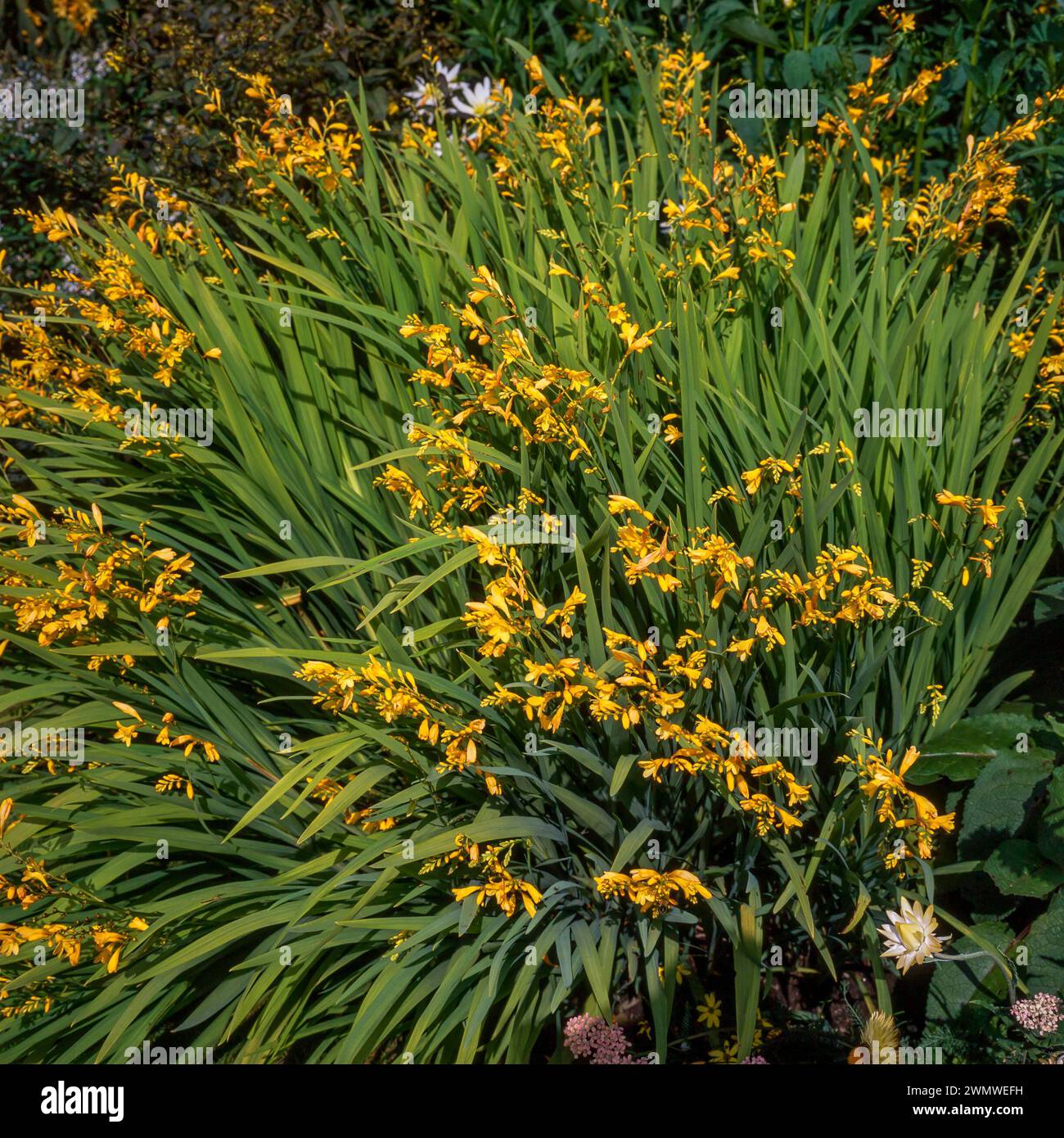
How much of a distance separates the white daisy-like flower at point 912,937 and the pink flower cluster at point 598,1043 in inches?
20.2

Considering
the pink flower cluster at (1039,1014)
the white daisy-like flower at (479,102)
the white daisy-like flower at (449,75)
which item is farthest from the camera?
the white daisy-like flower at (449,75)

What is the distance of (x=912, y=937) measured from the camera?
5.96 feet

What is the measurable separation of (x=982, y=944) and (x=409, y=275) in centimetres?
212

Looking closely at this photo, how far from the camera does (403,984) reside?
1.95 metres

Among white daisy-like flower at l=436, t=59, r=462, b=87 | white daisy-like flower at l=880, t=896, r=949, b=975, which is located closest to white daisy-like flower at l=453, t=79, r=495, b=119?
white daisy-like flower at l=436, t=59, r=462, b=87

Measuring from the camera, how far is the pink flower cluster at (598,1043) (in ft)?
6.43

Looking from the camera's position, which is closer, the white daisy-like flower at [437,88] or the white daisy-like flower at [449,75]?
the white daisy-like flower at [437,88]

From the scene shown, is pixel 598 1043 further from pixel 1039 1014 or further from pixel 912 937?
pixel 1039 1014

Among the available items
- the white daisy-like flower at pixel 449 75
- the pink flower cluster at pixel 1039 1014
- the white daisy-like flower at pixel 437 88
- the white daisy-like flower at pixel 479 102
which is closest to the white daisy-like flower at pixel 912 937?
the pink flower cluster at pixel 1039 1014

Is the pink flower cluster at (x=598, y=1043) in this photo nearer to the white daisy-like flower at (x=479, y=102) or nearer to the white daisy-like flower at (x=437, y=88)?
the white daisy-like flower at (x=479, y=102)

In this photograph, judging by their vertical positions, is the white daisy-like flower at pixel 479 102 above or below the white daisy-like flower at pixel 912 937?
above

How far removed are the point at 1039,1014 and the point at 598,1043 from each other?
775mm
